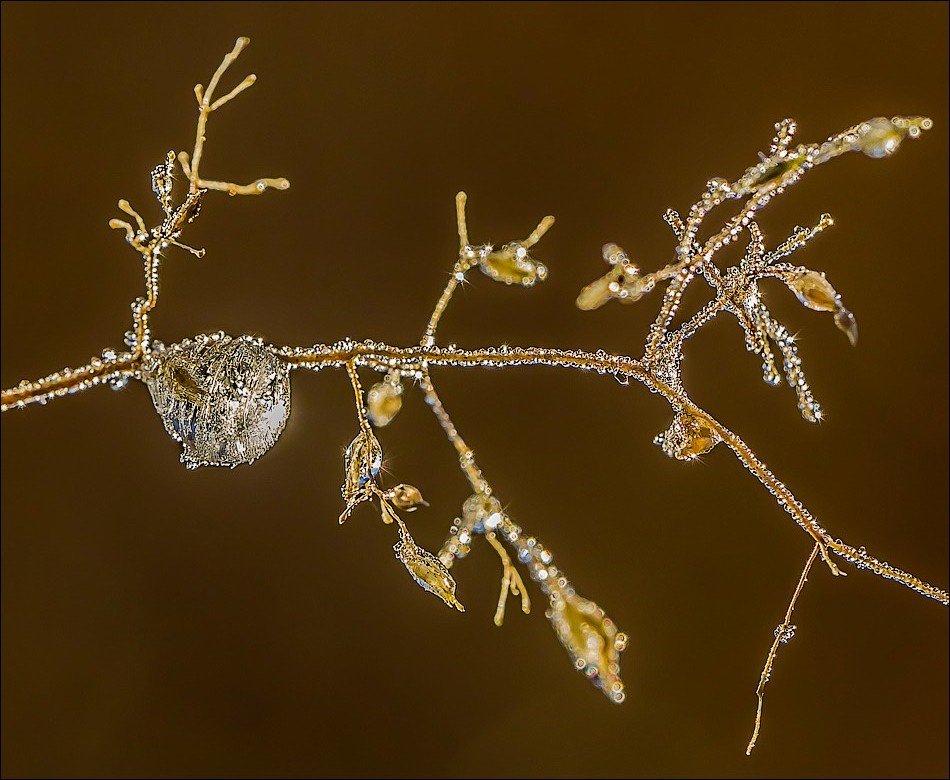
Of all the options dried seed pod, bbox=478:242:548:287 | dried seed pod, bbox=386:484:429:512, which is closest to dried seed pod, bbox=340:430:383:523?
dried seed pod, bbox=386:484:429:512

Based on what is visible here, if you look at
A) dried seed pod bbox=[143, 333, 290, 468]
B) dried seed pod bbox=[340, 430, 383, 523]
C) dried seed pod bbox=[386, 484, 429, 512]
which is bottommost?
dried seed pod bbox=[386, 484, 429, 512]

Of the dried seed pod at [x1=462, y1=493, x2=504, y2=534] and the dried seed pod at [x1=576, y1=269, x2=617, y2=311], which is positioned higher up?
the dried seed pod at [x1=576, y1=269, x2=617, y2=311]

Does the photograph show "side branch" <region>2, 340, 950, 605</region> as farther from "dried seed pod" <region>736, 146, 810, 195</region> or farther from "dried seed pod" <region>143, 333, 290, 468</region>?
"dried seed pod" <region>736, 146, 810, 195</region>

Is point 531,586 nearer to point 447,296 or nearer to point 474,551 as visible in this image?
point 474,551

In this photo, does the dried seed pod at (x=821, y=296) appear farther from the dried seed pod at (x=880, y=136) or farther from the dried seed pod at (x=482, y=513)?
the dried seed pod at (x=482, y=513)

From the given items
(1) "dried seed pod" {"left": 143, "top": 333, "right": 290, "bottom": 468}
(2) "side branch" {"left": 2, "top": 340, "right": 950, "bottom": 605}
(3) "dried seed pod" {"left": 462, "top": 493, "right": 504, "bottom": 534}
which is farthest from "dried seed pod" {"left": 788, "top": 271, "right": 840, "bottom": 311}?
(1) "dried seed pod" {"left": 143, "top": 333, "right": 290, "bottom": 468}

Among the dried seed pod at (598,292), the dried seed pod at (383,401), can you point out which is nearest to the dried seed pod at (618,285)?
the dried seed pod at (598,292)

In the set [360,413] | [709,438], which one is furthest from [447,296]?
[709,438]
